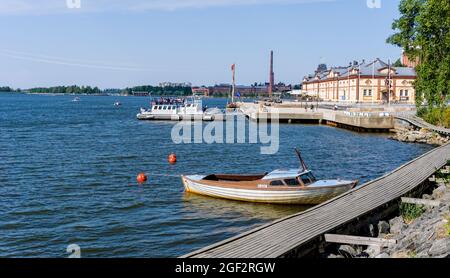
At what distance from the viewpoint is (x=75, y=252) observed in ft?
62.0

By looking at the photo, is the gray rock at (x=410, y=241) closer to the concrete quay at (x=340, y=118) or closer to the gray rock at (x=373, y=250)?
the gray rock at (x=373, y=250)

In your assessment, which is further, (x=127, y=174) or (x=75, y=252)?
(x=127, y=174)

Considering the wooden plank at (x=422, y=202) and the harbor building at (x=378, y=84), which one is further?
the harbor building at (x=378, y=84)

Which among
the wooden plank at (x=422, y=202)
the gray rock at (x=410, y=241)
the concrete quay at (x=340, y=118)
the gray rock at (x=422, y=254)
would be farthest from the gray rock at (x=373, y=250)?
the concrete quay at (x=340, y=118)

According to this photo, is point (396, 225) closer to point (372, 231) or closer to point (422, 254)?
point (372, 231)

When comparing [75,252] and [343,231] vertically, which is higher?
[343,231]

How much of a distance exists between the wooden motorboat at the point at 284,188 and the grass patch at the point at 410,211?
17.2 ft

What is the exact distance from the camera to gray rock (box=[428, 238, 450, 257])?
12.0 metres

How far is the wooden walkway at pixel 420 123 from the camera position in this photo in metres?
53.1

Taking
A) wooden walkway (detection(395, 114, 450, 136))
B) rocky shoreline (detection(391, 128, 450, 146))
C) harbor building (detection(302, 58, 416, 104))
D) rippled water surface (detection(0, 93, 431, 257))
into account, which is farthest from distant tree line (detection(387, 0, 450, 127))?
harbor building (detection(302, 58, 416, 104))

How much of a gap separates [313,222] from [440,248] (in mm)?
5179

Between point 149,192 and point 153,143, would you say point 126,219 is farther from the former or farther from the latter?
point 153,143
